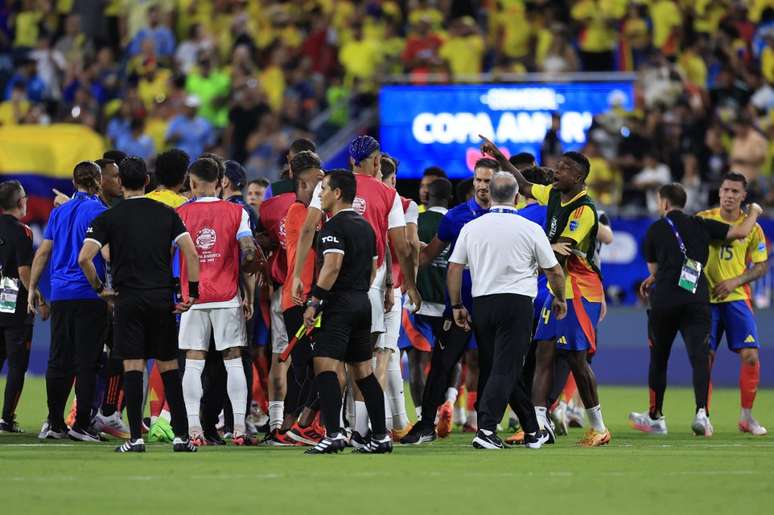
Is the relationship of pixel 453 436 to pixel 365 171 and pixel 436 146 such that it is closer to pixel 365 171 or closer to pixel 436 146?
pixel 365 171

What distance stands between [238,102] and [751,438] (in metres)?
14.3

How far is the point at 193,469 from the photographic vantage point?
1018 cm

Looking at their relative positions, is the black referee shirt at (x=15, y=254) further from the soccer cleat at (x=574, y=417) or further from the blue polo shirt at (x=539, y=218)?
the soccer cleat at (x=574, y=417)

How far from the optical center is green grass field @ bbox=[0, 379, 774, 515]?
8461mm

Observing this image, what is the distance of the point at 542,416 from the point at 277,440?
7.48 ft

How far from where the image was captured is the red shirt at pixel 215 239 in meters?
12.2

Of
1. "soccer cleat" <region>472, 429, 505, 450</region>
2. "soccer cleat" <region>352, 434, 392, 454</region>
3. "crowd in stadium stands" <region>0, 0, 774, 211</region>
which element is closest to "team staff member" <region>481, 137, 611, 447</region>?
"soccer cleat" <region>472, 429, 505, 450</region>

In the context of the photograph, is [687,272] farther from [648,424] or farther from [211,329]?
[211,329]

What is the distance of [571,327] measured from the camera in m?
12.7

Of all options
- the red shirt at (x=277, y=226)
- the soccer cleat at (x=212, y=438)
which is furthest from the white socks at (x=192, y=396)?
the red shirt at (x=277, y=226)

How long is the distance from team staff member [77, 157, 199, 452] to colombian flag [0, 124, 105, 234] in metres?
11.6

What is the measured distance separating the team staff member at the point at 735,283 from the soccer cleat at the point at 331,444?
4.92 metres

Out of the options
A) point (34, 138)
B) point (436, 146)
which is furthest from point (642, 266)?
point (34, 138)

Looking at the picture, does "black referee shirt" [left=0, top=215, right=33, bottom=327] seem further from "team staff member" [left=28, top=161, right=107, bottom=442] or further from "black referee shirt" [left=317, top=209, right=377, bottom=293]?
"black referee shirt" [left=317, top=209, right=377, bottom=293]
